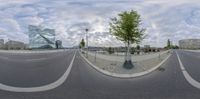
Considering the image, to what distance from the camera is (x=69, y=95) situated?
11.0 metres

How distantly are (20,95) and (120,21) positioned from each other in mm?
21838

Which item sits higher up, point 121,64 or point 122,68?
point 121,64

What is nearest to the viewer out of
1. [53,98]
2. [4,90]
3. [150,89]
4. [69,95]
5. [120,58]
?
[53,98]

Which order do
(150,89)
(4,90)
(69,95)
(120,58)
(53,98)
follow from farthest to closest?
1. (120,58)
2. (150,89)
3. (4,90)
4. (69,95)
5. (53,98)

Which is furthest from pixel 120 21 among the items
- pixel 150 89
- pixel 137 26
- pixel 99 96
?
pixel 99 96

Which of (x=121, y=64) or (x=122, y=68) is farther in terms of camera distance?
→ (x=121, y=64)

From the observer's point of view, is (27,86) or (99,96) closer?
(99,96)

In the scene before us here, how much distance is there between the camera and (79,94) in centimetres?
1132

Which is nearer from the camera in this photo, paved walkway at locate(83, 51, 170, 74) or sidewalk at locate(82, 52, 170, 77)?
sidewalk at locate(82, 52, 170, 77)

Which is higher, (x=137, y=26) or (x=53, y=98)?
(x=137, y=26)

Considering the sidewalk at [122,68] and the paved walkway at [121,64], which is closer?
the sidewalk at [122,68]

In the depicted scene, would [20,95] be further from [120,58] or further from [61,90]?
[120,58]

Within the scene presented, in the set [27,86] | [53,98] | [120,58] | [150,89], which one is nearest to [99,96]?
[53,98]

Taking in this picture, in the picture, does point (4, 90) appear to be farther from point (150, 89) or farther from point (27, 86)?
point (150, 89)
